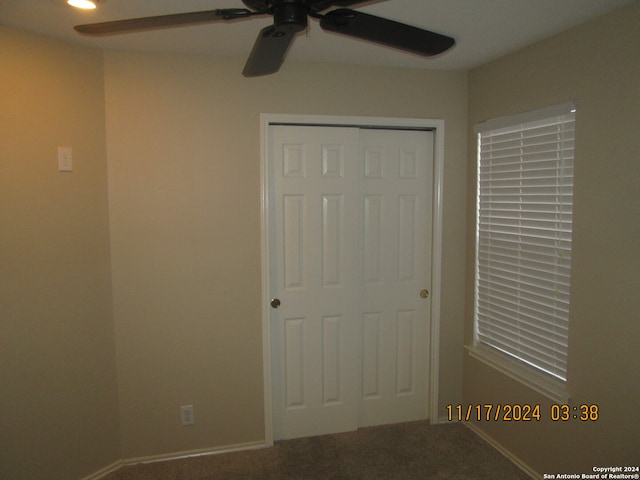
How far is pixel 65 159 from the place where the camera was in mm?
2205

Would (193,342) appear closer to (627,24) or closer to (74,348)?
(74,348)

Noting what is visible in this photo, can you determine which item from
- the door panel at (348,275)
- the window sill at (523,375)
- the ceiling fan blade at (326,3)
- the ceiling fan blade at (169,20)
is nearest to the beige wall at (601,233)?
the window sill at (523,375)

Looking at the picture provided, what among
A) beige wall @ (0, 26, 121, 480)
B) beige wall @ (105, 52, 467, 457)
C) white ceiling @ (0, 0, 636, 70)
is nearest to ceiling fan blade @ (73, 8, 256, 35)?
white ceiling @ (0, 0, 636, 70)

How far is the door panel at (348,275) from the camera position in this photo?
2.67 metres

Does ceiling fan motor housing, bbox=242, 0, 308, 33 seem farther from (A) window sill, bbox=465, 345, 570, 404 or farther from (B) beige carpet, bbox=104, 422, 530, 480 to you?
(B) beige carpet, bbox=104, 422, 530, 480

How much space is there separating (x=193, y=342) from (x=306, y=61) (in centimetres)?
188

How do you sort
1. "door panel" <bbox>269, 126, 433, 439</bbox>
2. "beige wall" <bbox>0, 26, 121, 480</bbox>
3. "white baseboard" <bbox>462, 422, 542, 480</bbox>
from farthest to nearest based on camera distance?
1. "door panel" <bbox>269, 126, 433, 439</bbox>
2. "white baseboard" <bbox>462, 422, 542, 480</bbox>
3. "beige wall" <bbox>0, 26, 121, 480</bbox>

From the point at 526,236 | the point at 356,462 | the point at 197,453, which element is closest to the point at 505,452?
the point at 356,462

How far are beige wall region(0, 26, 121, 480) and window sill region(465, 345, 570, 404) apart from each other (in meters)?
2.33

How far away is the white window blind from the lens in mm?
2160

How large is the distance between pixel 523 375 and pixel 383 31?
203 centimetres

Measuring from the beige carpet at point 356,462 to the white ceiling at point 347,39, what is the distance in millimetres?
2412

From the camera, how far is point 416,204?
9.43ft

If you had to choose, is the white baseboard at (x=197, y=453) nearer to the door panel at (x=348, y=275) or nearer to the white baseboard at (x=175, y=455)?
the white baseboard at (x=175, y=455)
